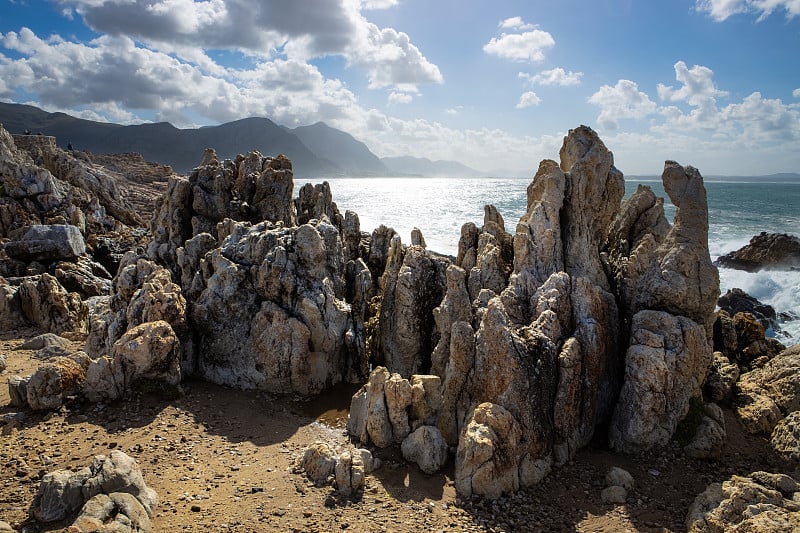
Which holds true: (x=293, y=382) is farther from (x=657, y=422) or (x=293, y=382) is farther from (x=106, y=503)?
(x=657, y=422)

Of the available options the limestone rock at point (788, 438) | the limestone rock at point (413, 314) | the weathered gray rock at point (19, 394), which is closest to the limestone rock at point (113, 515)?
the weathered gray rock at point (19, 394)

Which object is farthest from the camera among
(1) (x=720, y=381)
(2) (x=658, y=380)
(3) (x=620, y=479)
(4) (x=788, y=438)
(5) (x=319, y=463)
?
(1) (x=720, y=381)

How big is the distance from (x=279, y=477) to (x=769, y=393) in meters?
13.3

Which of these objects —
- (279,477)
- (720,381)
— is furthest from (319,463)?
(720,381)

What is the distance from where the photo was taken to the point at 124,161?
91812 millimetres

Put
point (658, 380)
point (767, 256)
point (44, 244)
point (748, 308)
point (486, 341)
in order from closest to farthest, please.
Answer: point (658, 380) → point (486, 341) → point (44, 244) → point (748, 308) → point (767, 256)

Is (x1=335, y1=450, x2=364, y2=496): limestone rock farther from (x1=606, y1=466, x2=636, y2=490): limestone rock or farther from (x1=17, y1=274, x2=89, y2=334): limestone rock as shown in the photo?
(x1=17, y1=274, x2=89, y2=334): limestone rock

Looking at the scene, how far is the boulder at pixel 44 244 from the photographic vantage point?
2459cm

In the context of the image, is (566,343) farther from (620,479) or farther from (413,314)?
(413,314)

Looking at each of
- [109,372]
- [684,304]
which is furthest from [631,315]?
[109,372]

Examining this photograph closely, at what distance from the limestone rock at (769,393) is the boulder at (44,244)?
3091cm

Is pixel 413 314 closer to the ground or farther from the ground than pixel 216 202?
closer to the ground

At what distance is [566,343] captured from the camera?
11.4 metres

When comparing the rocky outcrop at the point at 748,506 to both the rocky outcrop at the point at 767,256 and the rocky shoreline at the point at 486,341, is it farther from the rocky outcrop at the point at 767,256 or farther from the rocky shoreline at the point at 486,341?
the rocky outcrop at the point at 767,256
